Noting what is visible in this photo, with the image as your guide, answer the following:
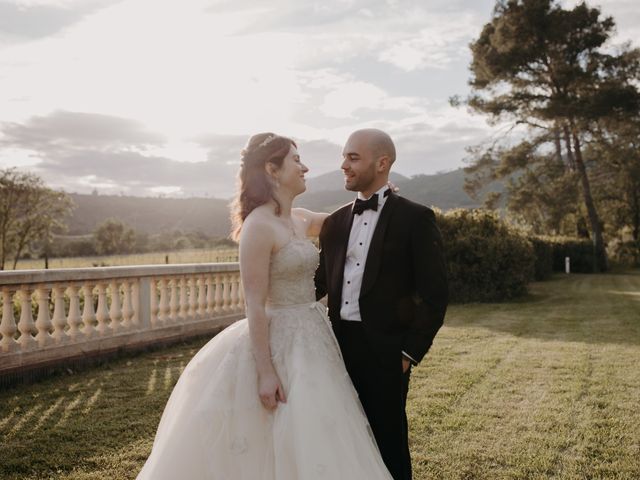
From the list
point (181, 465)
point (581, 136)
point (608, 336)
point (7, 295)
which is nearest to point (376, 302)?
point (181, 465)

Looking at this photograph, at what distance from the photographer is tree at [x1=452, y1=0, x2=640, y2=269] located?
2808 cm

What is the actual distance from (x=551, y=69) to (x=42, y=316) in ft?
Result: 94.8

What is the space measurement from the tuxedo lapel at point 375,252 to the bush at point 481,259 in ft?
42.6

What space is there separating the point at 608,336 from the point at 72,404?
28.1ft

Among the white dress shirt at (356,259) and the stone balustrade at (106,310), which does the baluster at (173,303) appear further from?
the white dress shirt at (356,259)

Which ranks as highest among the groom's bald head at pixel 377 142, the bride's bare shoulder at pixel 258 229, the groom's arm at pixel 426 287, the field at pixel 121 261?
the groom's bald head at pixel 377 142

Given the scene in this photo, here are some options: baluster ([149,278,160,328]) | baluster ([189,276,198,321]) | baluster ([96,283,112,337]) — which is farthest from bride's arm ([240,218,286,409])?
baluster ([189,276,198,321])

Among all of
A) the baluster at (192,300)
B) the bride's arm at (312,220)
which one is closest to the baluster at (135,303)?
the baluster at (192,300)

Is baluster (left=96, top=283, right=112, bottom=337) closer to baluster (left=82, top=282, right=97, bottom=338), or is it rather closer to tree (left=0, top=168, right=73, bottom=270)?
baluster (left=82, top=282, right=97, bottom=338)

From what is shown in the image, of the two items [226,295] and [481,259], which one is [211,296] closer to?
[226,295]

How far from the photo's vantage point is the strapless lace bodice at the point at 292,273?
2910mm

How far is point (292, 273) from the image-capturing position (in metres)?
2.96

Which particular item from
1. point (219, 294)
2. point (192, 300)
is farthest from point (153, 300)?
point (219, 294)

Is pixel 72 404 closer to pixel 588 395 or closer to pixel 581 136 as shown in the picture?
pixel 588 395
